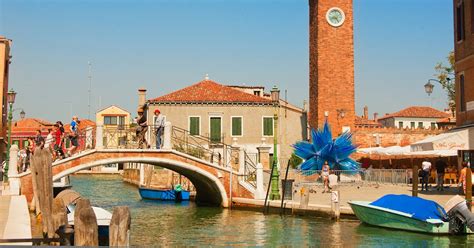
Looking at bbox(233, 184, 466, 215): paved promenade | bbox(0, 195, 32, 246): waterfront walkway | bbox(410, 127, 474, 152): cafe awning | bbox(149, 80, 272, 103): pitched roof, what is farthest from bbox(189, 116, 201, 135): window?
bbox(410, 127, 474, 152): cafe awning

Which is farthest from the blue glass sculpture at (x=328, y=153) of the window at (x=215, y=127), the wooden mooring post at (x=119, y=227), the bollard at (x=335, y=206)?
the wooden mooring post at (x=119, y=227)

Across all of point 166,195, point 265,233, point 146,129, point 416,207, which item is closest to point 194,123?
point 166,195

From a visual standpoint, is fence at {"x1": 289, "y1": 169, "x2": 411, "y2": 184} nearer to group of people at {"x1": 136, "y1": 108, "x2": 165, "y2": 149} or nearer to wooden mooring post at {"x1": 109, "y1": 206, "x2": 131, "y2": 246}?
group of people at {"x1": 136, "y1": 108, "x2": 165, "y2": 149}

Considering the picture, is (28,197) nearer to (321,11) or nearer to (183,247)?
(183,247)

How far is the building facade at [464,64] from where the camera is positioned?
19.6m

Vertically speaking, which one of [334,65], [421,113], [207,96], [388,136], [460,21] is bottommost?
[388,136]

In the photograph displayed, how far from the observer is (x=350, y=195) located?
21.7 meters

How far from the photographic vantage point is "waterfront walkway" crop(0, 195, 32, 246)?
387 inches

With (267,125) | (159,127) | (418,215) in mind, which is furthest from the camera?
(267,125)

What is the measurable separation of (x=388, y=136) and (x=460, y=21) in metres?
18.7

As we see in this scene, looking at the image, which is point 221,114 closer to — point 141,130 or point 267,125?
point 267,125

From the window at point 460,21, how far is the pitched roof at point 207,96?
1836 cm

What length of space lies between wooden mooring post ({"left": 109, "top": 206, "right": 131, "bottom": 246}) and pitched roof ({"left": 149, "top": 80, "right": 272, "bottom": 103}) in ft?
102

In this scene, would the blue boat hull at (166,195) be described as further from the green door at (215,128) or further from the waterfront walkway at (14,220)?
the waterfront walkway at (14,220)
